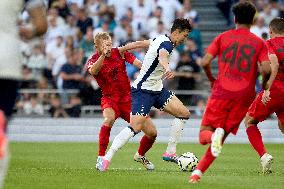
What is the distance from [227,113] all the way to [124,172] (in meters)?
2.97

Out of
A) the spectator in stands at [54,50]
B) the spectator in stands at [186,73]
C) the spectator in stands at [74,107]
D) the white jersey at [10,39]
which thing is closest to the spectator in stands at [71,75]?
the spectator in stands at [74,107]

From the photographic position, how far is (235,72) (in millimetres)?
11789

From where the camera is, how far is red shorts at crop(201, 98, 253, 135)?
1183cm

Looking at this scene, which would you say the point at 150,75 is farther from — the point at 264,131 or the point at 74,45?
the point at 74,45

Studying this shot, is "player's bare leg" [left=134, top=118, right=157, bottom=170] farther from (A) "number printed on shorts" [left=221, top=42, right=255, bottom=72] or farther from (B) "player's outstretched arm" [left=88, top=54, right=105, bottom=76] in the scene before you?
(A) "number printed on shorts" [left=221, top=42, right=255, bottom=72]

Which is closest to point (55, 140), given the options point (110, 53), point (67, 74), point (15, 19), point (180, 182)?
point (67, 74)

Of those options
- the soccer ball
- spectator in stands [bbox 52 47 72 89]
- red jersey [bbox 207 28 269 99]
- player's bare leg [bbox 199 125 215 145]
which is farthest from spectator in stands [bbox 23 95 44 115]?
red jersey [bbox 207 28 269 99]

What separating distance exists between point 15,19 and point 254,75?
4613mm

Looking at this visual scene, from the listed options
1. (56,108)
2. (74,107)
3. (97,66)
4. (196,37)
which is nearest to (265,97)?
(97,66)

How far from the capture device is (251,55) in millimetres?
11805

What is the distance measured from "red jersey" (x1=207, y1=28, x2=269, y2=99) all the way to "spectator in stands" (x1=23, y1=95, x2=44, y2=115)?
1581cm

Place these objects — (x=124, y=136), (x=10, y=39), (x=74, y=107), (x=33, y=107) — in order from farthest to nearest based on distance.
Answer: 1. (x=33, y=107)
2. (x=74, y=107)
3. (x=124, y=136)
4. (x=10, y=39)

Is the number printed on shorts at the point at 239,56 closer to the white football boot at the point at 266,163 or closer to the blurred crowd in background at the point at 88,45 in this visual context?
the white football boot at the point at 266,163

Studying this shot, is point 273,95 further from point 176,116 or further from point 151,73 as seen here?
point 151,73
